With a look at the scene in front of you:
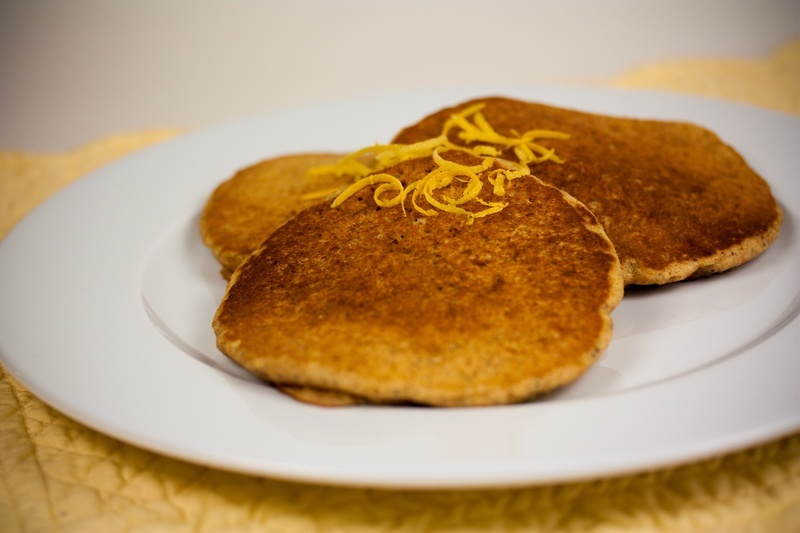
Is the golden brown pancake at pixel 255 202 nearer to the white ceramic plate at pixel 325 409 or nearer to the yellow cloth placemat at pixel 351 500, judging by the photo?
the white ceramic plate at pixel 325 409

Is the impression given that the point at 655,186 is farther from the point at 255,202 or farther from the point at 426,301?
the point at 255,202

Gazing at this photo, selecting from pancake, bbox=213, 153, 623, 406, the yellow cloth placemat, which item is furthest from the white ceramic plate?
the yellow cloth placemat

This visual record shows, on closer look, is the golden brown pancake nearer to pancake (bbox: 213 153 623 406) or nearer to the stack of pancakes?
the stack of pancakes

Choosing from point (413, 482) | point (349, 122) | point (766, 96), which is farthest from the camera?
point (766, 96)

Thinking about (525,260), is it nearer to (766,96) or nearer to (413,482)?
(413,482)

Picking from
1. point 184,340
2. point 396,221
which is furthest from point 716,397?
point 184,340

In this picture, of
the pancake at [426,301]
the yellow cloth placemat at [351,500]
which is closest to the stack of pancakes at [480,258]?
the pancake at [426,301]

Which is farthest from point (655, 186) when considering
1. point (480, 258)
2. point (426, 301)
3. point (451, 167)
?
point (426, 301)
